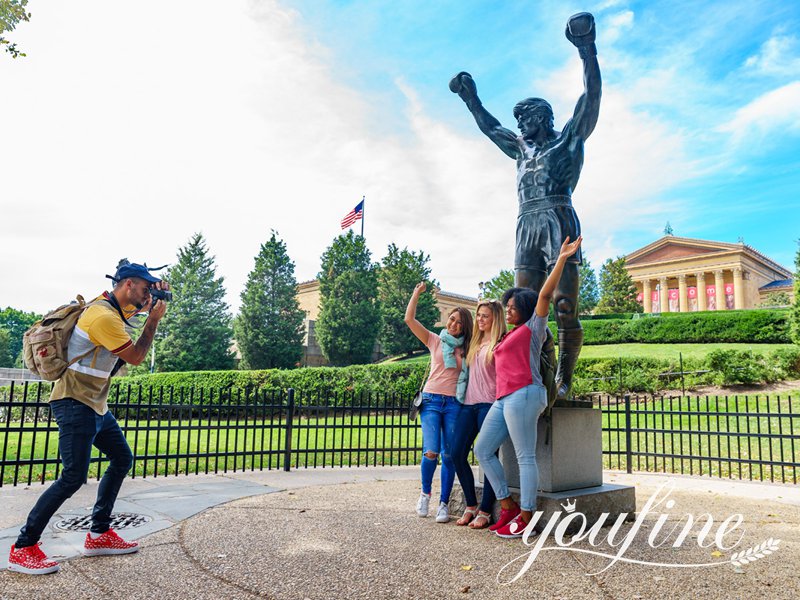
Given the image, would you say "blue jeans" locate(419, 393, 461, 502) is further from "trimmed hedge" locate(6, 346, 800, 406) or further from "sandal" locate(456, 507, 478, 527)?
"trimmed hedge" locate(6, 346, 800, 406)

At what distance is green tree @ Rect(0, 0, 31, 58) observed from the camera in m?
9.07

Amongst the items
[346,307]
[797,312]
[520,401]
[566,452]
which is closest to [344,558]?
[520,401]

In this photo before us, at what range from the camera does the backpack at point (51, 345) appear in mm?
3367

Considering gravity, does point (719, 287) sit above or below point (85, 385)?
above

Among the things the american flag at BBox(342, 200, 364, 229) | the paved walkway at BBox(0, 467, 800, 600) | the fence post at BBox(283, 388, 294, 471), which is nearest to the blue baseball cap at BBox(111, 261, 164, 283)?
the paved walkway at BBox(0, 467, 800, 600)

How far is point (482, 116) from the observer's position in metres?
6.43

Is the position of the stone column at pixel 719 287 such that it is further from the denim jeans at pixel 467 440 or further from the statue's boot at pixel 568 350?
the denim jeans at pixel 467 440

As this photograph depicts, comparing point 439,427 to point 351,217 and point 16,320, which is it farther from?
point 16,320

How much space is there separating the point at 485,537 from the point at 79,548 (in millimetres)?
2974

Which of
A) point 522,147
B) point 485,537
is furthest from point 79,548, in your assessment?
point 522,147

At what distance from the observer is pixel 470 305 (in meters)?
74.1

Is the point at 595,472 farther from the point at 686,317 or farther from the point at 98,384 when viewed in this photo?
the point at 686,317

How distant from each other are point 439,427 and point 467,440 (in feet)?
0.94

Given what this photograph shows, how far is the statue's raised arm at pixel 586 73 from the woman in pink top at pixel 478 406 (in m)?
2.17
